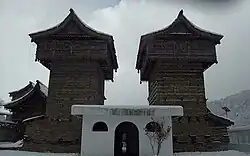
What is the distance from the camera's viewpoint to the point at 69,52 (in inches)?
805

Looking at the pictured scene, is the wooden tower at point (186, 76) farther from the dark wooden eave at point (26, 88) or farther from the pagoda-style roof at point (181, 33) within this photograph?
the dark wooden eave at point (26, 88)

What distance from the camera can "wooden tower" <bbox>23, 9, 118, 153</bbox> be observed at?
19.4 meters

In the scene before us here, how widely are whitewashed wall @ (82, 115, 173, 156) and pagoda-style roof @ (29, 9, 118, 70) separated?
6376 millimetres

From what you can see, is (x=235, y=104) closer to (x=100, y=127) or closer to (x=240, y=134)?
(x=240, y=134)

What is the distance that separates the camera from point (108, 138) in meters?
16.2

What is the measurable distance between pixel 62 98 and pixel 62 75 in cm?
164

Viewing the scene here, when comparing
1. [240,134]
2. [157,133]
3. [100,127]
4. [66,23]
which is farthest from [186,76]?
[240,134]

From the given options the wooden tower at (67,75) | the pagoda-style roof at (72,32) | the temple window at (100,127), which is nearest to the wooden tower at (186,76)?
the pagoda-style roof at (72,32)

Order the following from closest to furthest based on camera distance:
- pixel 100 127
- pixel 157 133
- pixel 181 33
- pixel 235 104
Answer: pixel 157 133
pixel 100 127
pixel 181 33
pixel 235 104

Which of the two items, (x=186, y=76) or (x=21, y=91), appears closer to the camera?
(x=186, y=76)

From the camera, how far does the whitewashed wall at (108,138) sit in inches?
630

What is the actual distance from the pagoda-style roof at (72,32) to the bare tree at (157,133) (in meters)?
7.23

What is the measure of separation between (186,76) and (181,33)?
3.00m

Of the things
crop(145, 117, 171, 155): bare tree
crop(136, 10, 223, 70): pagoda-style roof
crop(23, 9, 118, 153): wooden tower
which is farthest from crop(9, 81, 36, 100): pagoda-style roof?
crop(145, 117, 171, 155): bare tree
